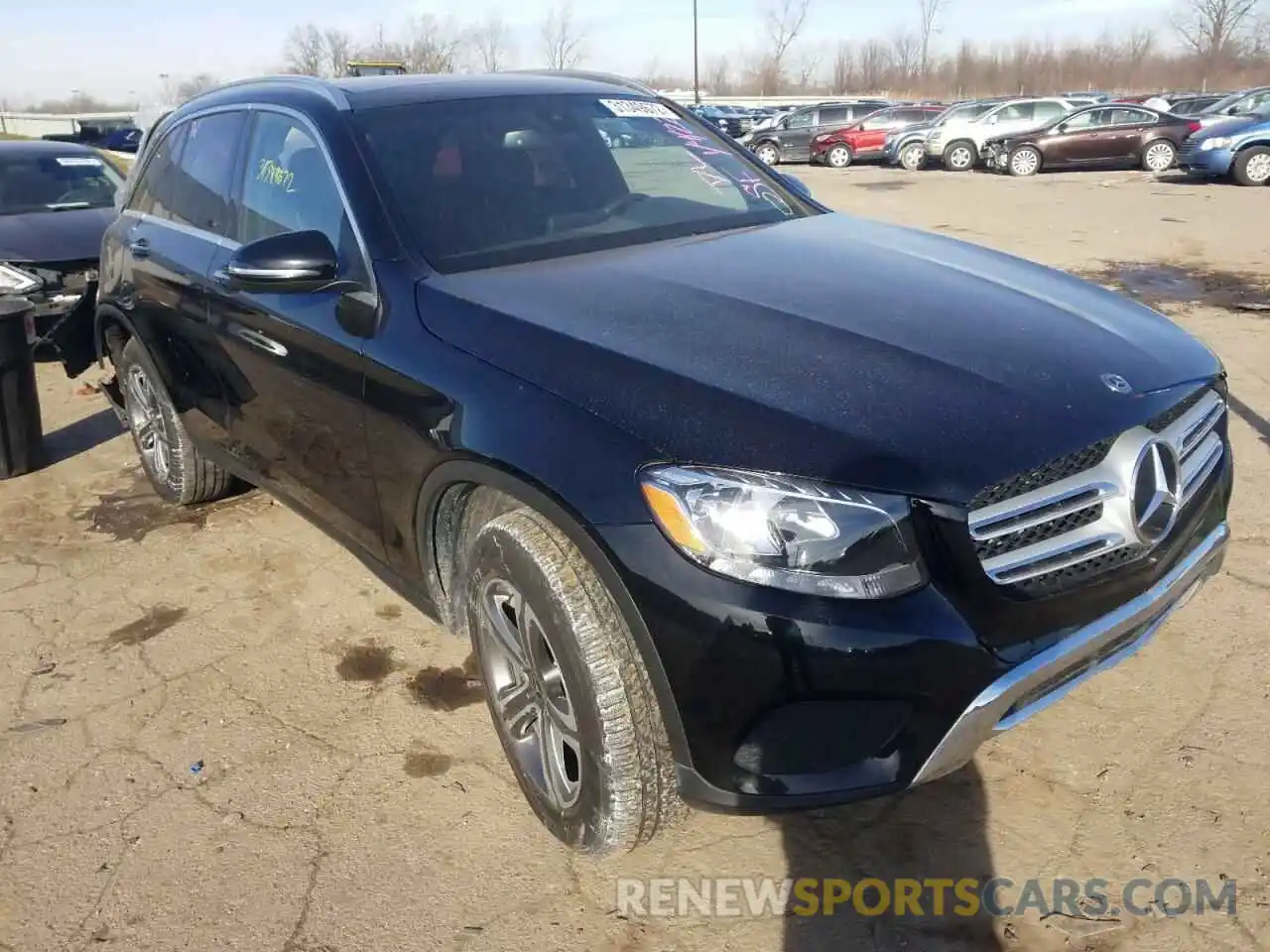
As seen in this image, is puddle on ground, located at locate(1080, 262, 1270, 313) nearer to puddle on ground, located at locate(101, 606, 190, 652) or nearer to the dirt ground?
the dirt ground

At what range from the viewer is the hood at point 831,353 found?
6.51ft

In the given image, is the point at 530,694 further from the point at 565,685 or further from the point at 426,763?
the point at 426,763

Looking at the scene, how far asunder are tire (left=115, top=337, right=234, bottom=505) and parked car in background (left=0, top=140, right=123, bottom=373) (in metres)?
1.43

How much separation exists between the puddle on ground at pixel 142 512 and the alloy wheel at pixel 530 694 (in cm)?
256

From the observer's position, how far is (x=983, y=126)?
22969 mm

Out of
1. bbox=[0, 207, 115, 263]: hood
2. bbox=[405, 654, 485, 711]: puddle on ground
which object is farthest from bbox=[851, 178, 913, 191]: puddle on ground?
bbox=[405, 654, 485, 711]: puddle on ground

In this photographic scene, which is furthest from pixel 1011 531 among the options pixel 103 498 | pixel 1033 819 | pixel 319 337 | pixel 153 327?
pixel 103 498

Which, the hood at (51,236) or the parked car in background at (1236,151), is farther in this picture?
the parked car in background at (1236,151)

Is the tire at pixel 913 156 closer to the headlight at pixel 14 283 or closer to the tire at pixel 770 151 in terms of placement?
the tire at pixel 770 151

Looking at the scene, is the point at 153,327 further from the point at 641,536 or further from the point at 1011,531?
the point at 1011,531

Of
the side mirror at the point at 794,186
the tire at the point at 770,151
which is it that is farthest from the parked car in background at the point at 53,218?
the tire at the point at 770,151

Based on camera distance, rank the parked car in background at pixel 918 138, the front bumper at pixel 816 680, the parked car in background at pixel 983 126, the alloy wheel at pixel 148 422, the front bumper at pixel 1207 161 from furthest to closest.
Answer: the parked car in background at pixel 918 138 → the parked car in background at pixel 983 126 → the front bumper at pixel 1207 161 → the alloy wheel at pixel 148 422 → the front bumper at pixel 816 680

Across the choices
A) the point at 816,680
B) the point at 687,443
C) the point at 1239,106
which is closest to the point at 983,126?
the point at 1239,106

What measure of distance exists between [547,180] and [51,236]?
250 inches
